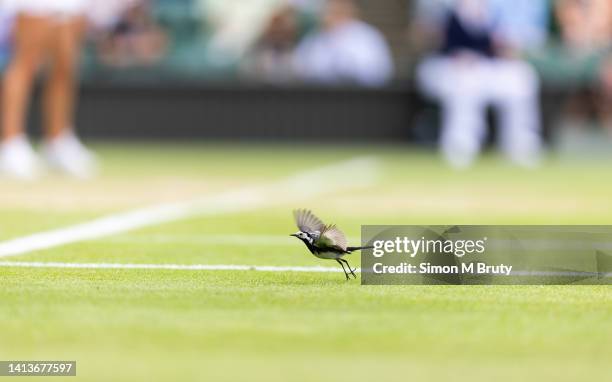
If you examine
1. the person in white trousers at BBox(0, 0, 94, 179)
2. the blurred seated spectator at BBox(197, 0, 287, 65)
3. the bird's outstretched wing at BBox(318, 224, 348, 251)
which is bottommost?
the bird's outstretched wing at BBox(318, 224, 348, 251)

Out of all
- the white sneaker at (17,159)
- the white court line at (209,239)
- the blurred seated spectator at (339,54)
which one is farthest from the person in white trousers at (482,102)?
the white court line at (209,239)

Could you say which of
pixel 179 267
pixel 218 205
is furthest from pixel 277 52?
pixel 179 267

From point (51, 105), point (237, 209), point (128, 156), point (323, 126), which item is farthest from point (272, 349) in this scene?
point (323, 126)

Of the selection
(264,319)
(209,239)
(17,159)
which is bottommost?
(264,319)

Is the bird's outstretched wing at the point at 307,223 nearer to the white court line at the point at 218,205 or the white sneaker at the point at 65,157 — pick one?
the white court line at the point at 218,205

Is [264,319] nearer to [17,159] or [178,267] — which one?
[178,267]

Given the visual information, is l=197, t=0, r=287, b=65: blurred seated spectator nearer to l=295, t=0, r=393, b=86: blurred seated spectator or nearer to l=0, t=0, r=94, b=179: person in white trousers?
l=295, t=0, r=393, b=86: blurred seated spectator

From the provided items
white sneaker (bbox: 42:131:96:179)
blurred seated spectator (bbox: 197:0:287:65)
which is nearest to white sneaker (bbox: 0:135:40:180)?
white sneaker (bbox: 42:131:96:179)
